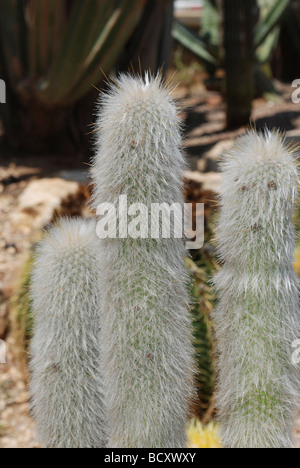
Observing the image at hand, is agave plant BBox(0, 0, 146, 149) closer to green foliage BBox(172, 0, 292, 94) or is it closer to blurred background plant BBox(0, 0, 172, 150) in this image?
blurred background plant BBox(0, 0, 172, 150)

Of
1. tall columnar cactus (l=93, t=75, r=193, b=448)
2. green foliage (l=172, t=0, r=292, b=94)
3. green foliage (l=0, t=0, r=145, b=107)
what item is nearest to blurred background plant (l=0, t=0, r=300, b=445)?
green foliage (l=0, t=0, r=145, b=107)

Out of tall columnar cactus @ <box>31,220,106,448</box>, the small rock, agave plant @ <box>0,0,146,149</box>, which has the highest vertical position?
agave plant @ <box>0,0,146,149</box>

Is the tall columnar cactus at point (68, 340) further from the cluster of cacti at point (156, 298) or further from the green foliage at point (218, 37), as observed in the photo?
the green foliage at point (218, 37)

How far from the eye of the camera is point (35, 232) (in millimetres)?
3092

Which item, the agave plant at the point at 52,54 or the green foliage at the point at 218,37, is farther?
the green foliage at the point at 218,37

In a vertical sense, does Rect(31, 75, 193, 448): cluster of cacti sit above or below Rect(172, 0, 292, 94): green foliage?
below

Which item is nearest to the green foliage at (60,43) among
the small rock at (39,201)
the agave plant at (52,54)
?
the agave plant at (52,54)

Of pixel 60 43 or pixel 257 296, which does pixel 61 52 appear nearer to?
pixel 60 43

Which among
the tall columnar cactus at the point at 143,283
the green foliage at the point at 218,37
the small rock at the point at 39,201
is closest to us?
the tall columnar cactus at the point at 143,283

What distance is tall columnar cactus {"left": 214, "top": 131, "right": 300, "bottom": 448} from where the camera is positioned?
129 centimetres

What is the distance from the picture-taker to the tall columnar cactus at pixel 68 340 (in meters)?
1.43

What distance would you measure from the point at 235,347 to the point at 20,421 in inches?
66.3

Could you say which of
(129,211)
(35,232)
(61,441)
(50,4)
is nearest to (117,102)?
(129,211)

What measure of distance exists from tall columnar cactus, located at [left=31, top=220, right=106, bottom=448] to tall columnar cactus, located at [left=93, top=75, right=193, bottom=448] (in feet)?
0.30
